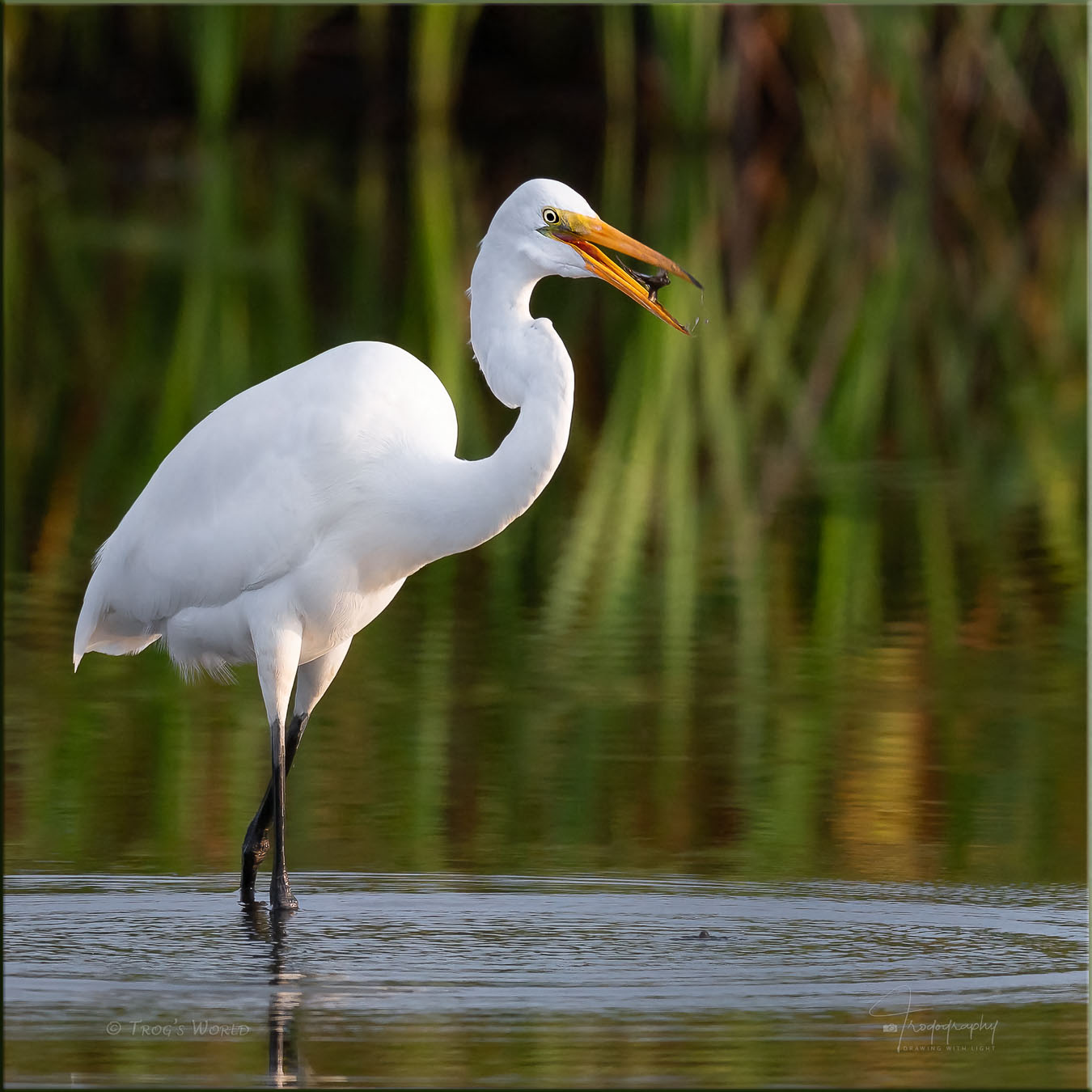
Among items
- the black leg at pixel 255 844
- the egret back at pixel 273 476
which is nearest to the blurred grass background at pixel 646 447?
the black leg at pixel 255 844

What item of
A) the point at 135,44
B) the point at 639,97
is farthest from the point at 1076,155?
the point at 135,44

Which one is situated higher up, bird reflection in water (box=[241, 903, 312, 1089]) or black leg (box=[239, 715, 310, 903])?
black leg (box=[239, 715, 310, 903])

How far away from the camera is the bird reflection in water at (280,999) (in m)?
4.61

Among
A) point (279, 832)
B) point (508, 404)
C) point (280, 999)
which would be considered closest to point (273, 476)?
point (508, 404)

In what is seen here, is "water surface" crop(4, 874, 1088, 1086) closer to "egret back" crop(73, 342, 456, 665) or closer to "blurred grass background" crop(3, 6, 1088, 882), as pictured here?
"blurred grass background" crop(3, 6, 1088, 882)

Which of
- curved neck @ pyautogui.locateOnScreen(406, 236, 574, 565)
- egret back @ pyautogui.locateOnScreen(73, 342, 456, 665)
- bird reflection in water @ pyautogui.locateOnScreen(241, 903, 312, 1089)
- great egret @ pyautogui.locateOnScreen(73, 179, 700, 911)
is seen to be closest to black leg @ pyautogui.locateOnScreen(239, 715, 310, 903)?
great egret @ pyautogui.locateOnScreen(73, 179, 700, 911)

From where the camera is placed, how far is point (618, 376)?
1483 cm

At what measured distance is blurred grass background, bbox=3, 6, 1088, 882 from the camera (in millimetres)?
6656

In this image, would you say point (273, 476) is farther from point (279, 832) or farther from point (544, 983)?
point (544, 983)

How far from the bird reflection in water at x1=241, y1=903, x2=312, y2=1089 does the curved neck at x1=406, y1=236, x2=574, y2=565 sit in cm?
97

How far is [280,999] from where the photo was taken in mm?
5059

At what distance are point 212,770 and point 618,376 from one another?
26.5 feet

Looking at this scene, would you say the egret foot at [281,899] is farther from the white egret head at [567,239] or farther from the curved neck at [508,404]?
the white egret head at [567,239]

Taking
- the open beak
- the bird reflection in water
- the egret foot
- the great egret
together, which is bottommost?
the bird reflection in water
